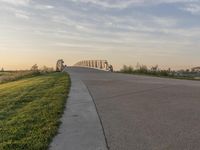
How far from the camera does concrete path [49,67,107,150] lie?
22.3ft

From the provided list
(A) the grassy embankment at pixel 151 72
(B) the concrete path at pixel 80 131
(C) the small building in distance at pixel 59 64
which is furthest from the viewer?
(C) the small building in distance at pixel 59 64

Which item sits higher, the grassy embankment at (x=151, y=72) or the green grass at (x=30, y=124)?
the grassy embankment at (x=151, y=72)

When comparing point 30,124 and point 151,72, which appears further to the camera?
point 151,72

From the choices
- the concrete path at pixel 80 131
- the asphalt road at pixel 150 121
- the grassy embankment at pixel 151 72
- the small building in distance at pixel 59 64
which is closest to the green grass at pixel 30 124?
the concrete path at pixel 80 131

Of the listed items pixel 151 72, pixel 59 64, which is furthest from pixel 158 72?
pixel 59 64

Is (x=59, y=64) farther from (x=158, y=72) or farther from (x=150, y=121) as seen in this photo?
(x=150, y=121)

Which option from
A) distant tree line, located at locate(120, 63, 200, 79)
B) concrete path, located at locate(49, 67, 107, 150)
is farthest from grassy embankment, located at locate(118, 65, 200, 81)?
concrete path, located at locate(49, 67, 107, 150)

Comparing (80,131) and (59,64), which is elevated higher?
(59,64)

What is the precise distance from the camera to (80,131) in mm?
7918

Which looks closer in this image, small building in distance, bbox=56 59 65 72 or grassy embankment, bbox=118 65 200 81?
grassy embankment, bbox=118 65 200 81

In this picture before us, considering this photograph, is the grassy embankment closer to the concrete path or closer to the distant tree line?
the distant tree line

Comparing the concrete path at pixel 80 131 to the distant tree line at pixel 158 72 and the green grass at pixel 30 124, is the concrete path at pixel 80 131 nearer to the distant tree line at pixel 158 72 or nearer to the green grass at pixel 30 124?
the green grass at pixel 30 124

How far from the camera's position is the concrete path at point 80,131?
6805mm

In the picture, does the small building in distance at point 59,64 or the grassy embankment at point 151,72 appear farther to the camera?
the small building in distance at point 59,64
